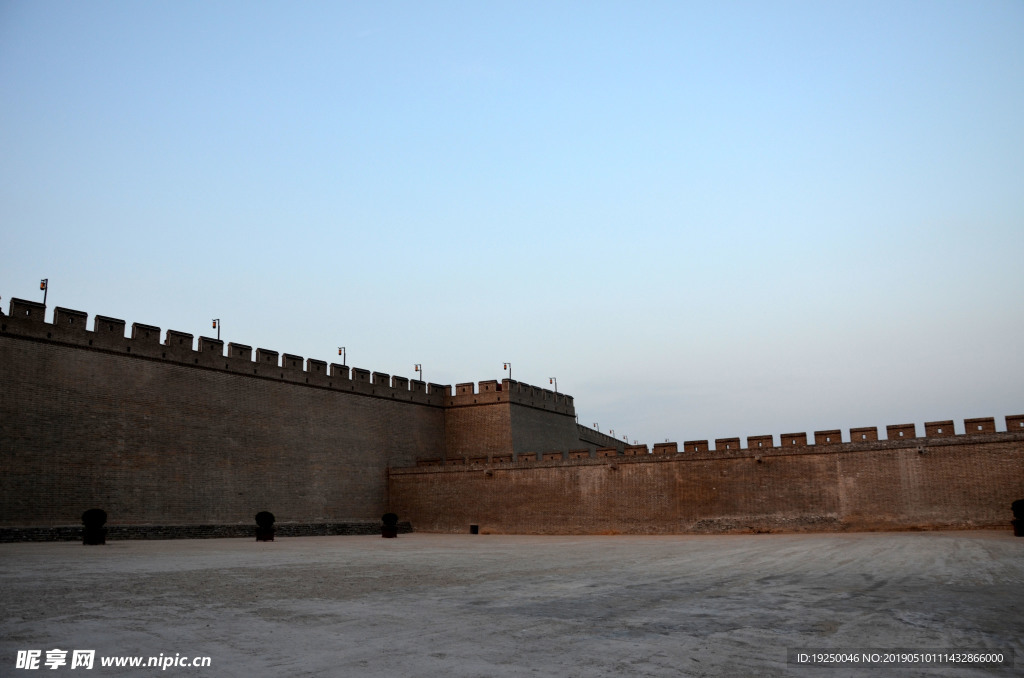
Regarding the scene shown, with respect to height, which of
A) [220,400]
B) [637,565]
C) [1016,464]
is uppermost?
[220,400]

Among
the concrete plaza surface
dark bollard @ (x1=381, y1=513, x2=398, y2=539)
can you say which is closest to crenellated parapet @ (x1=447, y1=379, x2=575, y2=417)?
dark bollard @ (x1=381, y1=513, x2=398, y2=539)

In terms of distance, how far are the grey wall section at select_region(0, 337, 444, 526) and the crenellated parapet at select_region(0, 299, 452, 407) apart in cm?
25

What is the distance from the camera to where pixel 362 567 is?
1164 cm

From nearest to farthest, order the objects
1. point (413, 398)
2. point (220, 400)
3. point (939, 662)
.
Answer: point (939, 662), point (220, 400), point (413, 398)

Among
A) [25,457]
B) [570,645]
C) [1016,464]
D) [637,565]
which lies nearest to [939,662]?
[570,645]

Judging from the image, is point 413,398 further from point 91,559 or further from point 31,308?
point 91,559

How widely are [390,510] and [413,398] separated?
5172 mm

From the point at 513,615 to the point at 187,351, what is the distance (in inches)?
841

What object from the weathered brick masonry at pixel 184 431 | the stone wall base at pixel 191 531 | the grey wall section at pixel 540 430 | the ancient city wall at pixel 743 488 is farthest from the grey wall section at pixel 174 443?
the grey wall section at pixel 540 430

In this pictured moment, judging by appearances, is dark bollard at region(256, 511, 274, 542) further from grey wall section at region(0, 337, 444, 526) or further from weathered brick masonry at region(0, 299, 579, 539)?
grey wall section at region(0, 337, 444, 526)

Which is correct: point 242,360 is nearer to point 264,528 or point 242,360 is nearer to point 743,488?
point 264,528

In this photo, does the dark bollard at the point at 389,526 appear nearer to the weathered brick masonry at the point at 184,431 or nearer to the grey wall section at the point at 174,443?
the weathered brick masonry at the point at 184,431

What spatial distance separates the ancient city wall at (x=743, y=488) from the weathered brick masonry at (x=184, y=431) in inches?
129

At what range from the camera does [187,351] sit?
24.8m
